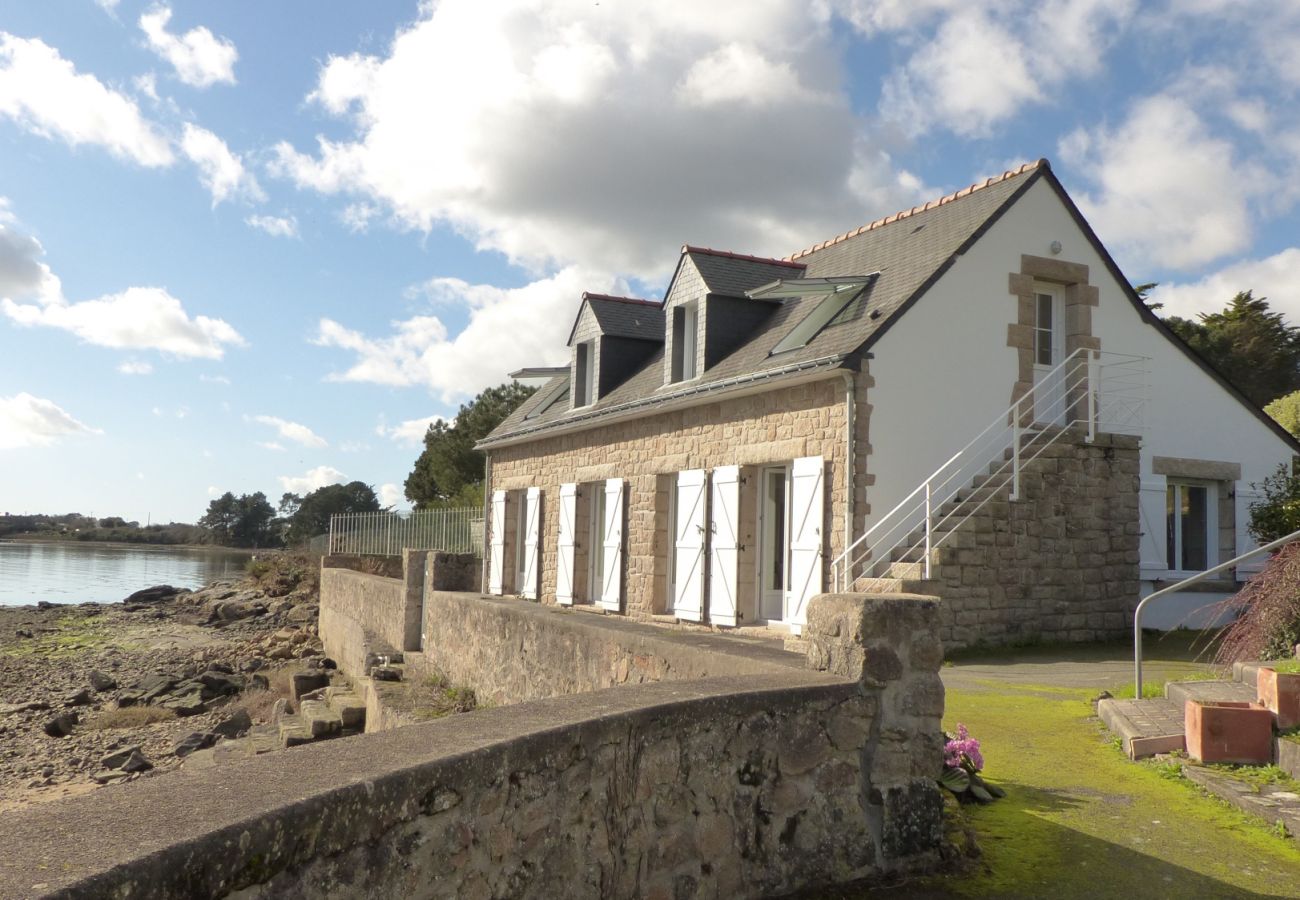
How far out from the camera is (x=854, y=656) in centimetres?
400

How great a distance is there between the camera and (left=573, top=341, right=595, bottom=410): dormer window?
1667 cm

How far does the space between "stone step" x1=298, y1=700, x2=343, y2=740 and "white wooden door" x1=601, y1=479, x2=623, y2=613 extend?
3.90 m

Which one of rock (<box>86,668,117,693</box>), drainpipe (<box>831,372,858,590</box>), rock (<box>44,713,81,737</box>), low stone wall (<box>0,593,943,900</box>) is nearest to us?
low stone wall (<box>0,593,943,900</box>)

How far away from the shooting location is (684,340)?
569 inches

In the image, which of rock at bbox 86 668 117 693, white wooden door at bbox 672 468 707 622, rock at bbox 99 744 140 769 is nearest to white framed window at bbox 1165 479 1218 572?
white wooden door at bbox 672 468 707 622

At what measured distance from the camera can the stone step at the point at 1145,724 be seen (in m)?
5.60

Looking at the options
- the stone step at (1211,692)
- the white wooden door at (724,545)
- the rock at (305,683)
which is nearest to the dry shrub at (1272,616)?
Result: the stone step at (1211,692)

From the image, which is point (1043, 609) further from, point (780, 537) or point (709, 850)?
point (709, 850)

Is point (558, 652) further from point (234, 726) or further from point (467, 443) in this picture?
point (467, 443)

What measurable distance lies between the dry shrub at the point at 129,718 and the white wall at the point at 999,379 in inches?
445

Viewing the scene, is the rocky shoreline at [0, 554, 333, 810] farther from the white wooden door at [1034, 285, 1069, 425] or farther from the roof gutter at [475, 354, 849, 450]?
the white wooden door at [1034, 285, 1069, 425]

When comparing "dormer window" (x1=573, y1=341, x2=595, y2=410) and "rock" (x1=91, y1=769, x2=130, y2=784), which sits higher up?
"dormer window" (x1=573, y1=341, x2=595, y2=410)

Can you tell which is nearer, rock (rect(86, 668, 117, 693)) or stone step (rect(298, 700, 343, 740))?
stone step (rect(298, 700, 343, 740))

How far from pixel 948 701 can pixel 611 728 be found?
15.8 feet
